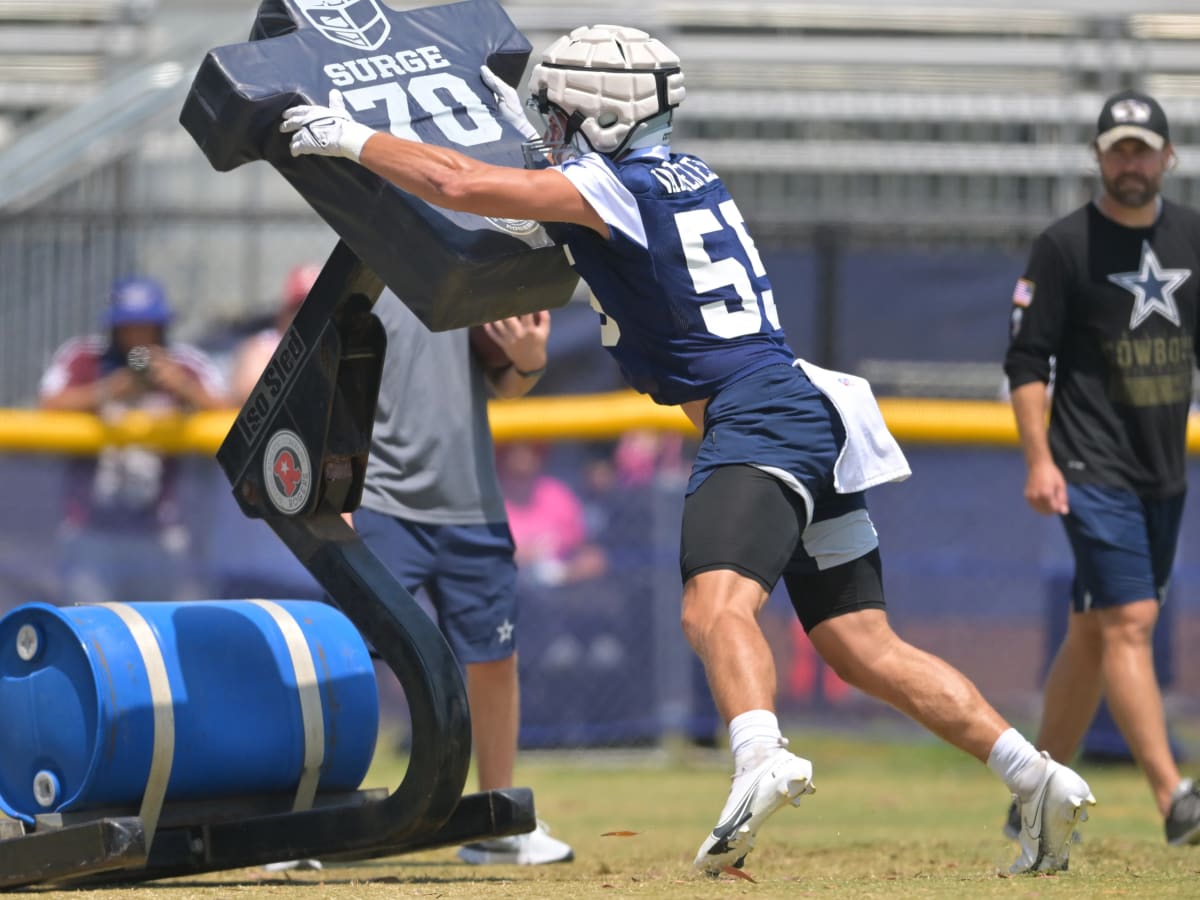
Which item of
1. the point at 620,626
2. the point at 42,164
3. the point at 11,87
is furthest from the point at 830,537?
the point at 11,87

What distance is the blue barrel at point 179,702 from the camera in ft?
15.1

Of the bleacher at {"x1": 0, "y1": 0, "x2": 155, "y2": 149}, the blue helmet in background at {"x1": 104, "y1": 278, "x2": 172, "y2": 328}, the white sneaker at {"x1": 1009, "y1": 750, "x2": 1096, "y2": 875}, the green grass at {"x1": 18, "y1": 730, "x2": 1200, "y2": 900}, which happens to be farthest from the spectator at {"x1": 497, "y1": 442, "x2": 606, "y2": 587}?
the white sneaker at {"x1": 1009, "y1": 750, "x2": 1096, "y2": 875}

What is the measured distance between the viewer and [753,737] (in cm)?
407

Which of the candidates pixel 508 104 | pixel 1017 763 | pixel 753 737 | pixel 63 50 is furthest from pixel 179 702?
pixel 63 50

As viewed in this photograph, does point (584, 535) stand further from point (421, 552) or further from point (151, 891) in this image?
point (151, 891)

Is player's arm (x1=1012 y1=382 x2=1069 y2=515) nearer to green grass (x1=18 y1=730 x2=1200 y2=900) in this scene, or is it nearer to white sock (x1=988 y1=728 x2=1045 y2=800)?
green grass (x1=18 y1=730 x2=1200 y2=900)

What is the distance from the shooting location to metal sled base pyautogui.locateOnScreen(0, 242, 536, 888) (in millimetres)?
4648

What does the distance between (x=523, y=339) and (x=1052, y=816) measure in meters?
2.21

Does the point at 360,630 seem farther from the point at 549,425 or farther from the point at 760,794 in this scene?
the point at 549,425

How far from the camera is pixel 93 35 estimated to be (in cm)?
1190

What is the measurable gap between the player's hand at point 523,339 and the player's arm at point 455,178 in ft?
4.83

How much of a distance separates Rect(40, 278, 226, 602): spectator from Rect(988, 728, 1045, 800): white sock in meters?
5.37

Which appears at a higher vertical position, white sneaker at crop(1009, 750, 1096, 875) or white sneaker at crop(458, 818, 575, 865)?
white sneaker at crop(1009, 750, 1096, 875)

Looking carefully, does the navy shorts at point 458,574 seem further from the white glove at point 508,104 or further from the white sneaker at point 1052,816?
the white sneaker at point 1052,816
